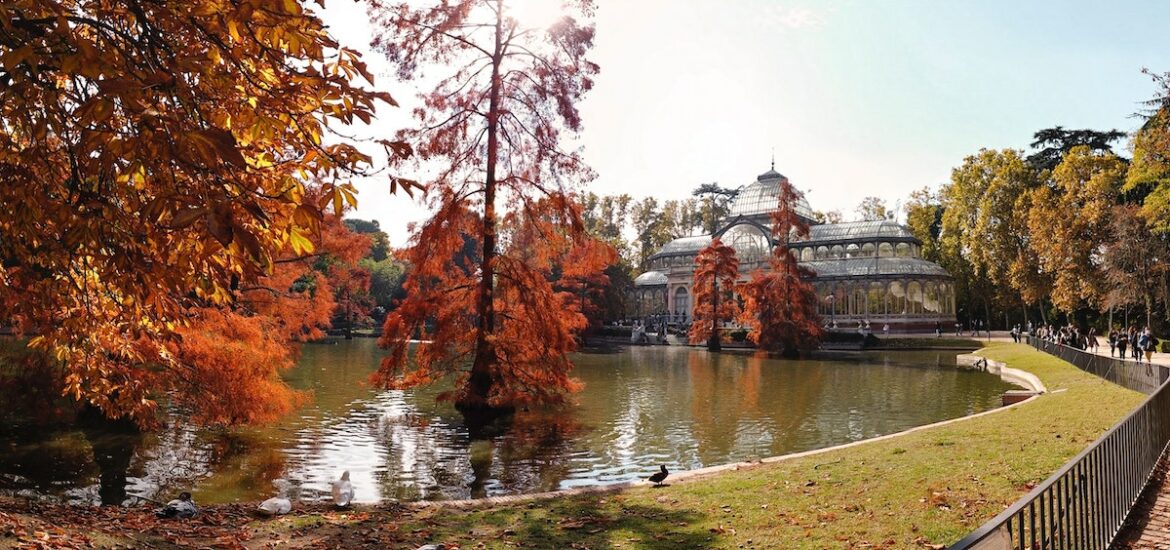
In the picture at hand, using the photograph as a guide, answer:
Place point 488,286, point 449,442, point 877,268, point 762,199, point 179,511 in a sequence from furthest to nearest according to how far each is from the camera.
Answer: point 762,199
point 877,268
point 488,286
point 449,442
point 179,511

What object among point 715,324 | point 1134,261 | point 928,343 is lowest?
point 928,343

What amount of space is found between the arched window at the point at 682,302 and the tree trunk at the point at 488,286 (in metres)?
50.0

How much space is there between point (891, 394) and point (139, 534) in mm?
20046

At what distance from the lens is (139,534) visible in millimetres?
5902

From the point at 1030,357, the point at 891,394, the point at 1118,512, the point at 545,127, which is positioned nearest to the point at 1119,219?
the point at 1030,357

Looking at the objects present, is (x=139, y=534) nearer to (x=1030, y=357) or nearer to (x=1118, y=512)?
(x=1118, y=512)

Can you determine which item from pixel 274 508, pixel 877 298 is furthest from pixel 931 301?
pixel 274 508

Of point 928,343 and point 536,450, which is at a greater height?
point 928,343

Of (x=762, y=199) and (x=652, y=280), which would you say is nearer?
(x=762, y=199)

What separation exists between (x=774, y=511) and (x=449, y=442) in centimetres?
779

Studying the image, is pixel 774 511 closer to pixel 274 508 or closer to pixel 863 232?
pixel 274 508

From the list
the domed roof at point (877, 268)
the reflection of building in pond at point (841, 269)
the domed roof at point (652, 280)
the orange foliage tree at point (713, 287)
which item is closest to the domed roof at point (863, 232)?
the reflection of building in pond at point (841, 269)

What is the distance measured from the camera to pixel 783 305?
132ft

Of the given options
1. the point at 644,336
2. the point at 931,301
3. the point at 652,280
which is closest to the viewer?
the point at 644,336
